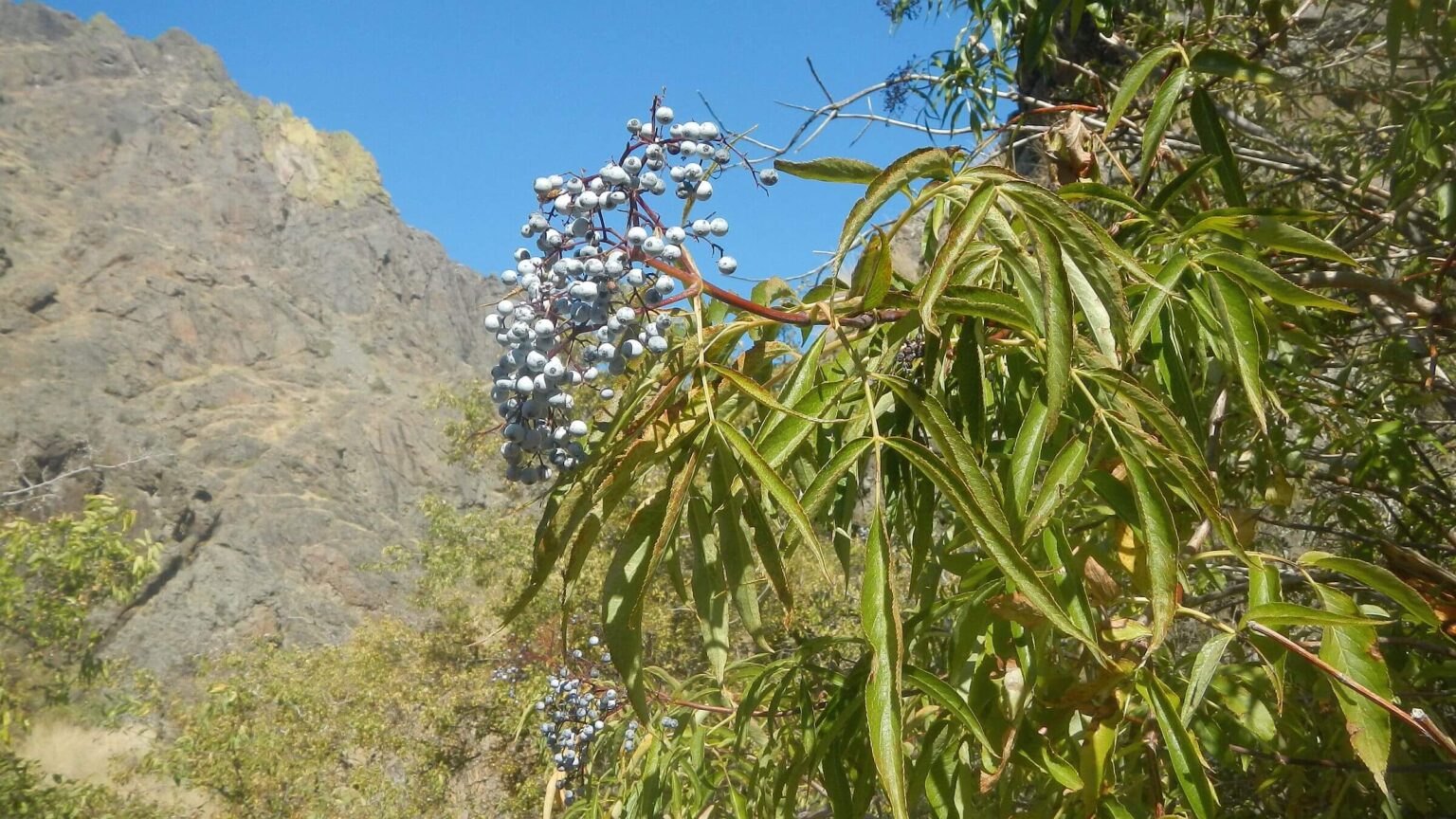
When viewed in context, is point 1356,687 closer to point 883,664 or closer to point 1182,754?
point 1182,754

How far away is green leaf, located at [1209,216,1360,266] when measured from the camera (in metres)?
1.33

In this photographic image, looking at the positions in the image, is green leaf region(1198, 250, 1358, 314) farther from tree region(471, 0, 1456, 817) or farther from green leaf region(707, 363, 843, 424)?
green leaf region(707, 363, 843, 424)

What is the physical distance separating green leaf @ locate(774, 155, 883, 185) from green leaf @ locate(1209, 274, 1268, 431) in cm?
46

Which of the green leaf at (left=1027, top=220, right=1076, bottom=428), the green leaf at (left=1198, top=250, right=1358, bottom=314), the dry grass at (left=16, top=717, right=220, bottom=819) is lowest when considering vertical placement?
the dry grass at (left=16, top=717, right=220, bottom=819)

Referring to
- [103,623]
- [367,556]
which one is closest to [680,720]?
[103,623]

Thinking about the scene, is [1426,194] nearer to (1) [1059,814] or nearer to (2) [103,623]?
(1) [1059,814]

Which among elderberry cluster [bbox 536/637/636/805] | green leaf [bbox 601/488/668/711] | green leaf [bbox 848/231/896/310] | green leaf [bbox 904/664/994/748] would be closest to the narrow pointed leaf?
green leaf [bbox 601/488/668/711]

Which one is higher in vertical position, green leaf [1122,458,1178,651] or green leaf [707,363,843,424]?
green leaf [707,363,843,424]

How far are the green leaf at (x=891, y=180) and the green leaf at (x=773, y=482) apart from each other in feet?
0.66

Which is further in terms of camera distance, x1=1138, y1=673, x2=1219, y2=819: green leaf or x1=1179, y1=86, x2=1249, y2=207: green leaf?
x1=1179, y1=86, x2=1249, y2=207: green leaf

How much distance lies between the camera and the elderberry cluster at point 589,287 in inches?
50.7

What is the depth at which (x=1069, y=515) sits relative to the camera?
4.97 feet

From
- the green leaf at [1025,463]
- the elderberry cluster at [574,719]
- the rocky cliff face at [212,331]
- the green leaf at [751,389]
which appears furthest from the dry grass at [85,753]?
the rocky cliff face at [212,331]

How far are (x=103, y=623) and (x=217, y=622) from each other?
4720 millimetres
